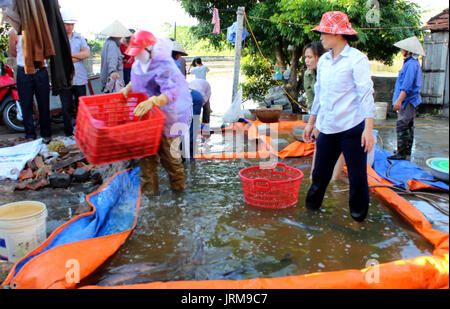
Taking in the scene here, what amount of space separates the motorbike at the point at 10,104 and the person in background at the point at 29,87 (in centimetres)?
102

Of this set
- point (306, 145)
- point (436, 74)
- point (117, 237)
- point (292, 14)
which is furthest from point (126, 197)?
point (436, 74)

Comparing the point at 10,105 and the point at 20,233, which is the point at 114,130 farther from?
the point at 10,105

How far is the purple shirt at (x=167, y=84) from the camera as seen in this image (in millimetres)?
3516

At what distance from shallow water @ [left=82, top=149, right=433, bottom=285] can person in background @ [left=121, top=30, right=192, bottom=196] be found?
32 cm

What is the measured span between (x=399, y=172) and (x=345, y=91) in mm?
2244

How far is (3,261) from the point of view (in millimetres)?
2662

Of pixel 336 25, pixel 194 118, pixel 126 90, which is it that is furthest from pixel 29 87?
pixel 336 25

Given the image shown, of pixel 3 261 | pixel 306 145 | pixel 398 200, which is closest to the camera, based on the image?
pixel 3 261

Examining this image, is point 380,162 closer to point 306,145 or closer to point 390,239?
point 306,145

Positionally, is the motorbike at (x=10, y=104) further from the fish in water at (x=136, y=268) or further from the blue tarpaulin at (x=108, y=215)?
the fish in water at (x=136, y=268)

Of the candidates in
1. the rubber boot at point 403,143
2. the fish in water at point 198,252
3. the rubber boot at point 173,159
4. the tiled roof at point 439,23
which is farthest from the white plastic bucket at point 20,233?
the tiled roof at point 439,23

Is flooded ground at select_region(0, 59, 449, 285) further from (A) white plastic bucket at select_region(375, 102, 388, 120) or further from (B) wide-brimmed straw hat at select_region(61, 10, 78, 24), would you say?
(A) white plastic bucket at select_region(375, 102, 388, 120)

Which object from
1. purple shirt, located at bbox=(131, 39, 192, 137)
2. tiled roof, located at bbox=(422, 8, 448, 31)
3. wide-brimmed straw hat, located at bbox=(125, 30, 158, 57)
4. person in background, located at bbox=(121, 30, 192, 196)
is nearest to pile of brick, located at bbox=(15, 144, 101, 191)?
person in background, located at bbox=(121, 30, 192, 196)
